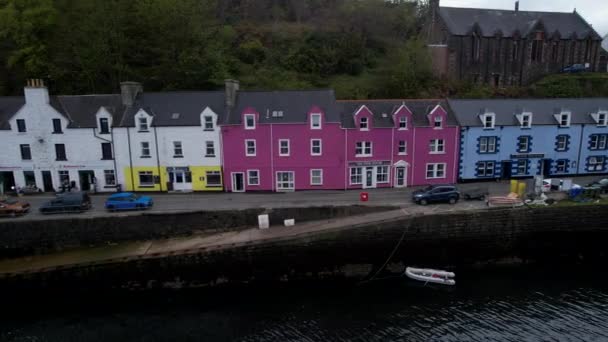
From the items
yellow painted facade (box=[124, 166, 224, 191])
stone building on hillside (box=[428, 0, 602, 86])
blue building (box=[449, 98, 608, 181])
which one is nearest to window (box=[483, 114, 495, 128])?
blue building (box=[449, 98, 608, 181])

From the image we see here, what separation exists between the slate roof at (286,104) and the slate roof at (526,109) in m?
11.2

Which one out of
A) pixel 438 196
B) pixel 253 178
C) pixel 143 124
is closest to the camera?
pixel 438 196

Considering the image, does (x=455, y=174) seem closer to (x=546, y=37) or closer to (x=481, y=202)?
(x=481, y=202)

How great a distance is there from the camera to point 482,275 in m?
26.1

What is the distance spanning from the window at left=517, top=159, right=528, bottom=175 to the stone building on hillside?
71.4 feet

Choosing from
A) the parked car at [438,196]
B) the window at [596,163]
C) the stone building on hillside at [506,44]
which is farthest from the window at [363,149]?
the stone building on hillside at [506,44]

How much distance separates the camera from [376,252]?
2664 cm

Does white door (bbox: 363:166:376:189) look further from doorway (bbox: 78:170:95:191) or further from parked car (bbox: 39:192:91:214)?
doorway (bbox: 78:170:95:191)

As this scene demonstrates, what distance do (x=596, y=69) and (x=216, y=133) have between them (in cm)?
5488

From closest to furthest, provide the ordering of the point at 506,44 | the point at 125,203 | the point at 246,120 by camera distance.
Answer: the point at 125,203 < the point at 246,120 < the point at 506,44

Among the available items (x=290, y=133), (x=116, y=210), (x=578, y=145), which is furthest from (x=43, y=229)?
(x=578, y=145)

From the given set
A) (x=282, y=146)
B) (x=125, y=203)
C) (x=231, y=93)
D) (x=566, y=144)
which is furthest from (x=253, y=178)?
(x=566, y=144)

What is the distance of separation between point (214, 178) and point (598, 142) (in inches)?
1340

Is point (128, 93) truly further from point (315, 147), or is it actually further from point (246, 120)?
point (315, 147)
